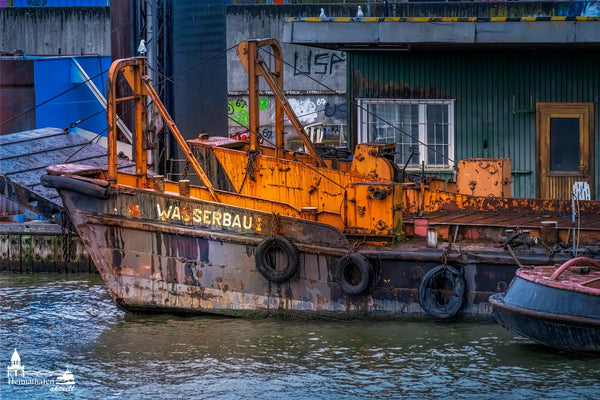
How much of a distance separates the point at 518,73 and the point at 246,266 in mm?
8304

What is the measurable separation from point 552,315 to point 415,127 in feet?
30.0

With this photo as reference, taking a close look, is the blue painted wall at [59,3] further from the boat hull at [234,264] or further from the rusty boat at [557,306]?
the rusty boat at [557,306]

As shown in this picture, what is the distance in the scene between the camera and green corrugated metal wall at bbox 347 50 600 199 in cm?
1948

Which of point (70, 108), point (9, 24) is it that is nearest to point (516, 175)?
point (70, 108)

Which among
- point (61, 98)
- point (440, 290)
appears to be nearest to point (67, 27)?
point (61, 98)

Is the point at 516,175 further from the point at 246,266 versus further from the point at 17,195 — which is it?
the point at 17,195

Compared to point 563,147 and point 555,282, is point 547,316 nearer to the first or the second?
point 555,282

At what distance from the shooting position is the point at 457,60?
19875 millimetres

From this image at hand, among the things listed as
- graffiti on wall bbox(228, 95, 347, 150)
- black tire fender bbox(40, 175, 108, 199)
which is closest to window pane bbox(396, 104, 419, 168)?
black tire fender bbox(40, 175, 108, 199)

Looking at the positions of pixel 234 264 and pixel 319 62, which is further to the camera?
pixel 319 62

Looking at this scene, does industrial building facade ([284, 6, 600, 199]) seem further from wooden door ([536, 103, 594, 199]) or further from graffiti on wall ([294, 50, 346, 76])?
graffiti on wall ([294, 50, 346, 76])

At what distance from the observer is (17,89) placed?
26500 mm

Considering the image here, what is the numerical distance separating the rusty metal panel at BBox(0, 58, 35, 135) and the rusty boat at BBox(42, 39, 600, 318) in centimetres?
1284

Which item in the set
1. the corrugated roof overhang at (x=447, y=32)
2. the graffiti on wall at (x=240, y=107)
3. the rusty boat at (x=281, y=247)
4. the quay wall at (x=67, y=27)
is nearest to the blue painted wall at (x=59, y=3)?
the quay wall at (x=67, y=27)
